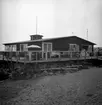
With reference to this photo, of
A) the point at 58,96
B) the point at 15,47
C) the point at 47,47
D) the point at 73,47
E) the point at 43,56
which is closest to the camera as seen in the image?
the point at 58,96

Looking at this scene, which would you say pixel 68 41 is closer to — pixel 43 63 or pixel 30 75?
pixel 43 63

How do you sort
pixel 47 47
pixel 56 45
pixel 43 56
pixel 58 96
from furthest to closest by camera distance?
pixel 56 45 < pixel 47 47 < pixel 43 56 < pixel 58 96

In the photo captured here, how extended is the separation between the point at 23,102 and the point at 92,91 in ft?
13.0

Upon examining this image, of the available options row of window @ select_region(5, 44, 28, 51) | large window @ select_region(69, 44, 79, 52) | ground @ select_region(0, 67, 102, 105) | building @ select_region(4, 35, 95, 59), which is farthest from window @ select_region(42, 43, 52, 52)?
ground @ select_region(0, 67, 102, 105)

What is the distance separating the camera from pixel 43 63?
13.2 meters

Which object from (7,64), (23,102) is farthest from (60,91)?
(7,64)

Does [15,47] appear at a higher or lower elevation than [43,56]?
higher

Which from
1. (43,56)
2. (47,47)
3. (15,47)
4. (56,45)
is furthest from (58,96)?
(15,47)

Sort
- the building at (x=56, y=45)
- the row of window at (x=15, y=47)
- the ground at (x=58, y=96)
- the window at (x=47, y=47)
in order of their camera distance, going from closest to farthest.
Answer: the ground at (x=58, y=96), the building at (x=56, y=45), the window at (x=47, y=47), the row of window at (x=15, y=47)

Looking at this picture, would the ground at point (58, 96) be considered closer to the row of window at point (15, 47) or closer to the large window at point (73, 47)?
the large window at point (73, 47)

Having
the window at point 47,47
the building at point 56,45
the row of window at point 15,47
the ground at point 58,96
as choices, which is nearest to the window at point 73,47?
the building at point 56,45

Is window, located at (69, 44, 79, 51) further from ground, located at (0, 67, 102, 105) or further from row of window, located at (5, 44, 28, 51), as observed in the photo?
ground, located at (0, 67, 102, 105)

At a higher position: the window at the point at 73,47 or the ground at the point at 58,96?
the window at the point at 73,47

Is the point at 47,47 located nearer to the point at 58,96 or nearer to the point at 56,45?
the point at 56,45
